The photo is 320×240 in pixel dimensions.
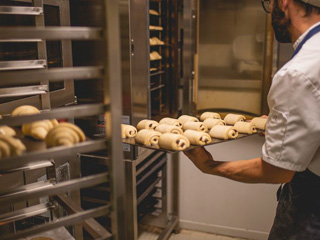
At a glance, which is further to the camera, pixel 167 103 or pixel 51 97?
pixel 167 103

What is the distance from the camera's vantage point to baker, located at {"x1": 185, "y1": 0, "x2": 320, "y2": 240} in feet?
3.98

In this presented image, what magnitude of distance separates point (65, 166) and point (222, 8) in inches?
68.7

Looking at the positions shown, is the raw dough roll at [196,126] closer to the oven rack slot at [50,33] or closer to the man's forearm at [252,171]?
the man's forearm at [252,171]

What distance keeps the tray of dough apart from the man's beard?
1.33 ft

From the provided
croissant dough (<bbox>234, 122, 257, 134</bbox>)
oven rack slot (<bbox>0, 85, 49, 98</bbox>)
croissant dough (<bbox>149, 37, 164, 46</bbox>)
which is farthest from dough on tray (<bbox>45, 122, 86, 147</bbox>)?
croissant dough (<bbox>149, 37, 164, 46</bbox>)

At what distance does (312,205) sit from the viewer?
1406 millimetres

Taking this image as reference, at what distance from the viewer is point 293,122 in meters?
1.23

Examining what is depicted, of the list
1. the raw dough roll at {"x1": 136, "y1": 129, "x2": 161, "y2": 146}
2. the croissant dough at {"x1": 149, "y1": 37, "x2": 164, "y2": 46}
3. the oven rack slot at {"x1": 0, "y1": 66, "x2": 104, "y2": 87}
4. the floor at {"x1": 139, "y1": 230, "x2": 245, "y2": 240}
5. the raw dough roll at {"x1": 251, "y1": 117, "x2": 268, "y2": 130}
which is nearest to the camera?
the oven rack slot at {"x1": 0, "y1": 66, "x2": 104, "y2": 87}

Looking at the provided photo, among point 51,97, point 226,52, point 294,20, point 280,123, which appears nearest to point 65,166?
point 51,97

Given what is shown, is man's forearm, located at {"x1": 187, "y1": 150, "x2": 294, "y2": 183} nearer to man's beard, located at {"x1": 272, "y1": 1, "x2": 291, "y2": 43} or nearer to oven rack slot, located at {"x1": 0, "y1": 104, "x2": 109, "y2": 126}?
man's beard, located at {"x1": 272, "y1": 1, "x2": 291, "y2": 43}

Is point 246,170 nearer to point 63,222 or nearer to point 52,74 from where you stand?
point 63,222

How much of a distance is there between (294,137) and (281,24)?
1.75ft

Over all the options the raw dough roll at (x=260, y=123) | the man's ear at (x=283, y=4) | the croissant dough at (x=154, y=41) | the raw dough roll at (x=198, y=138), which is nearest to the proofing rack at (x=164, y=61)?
the croissant dough at (x=154, y=41)

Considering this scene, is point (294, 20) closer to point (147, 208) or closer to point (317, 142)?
point (317, 142)
